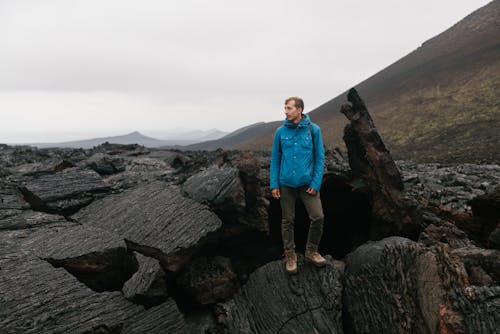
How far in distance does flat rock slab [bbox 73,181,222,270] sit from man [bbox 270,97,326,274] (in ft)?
5.73

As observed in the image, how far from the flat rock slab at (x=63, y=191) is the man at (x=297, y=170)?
5.87 metres

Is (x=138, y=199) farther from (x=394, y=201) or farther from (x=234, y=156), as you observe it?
(x=394, y=201)

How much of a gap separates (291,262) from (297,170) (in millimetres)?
2099

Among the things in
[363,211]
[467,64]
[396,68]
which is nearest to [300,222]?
[363,211]

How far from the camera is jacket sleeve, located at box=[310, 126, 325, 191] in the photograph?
7.18 meters

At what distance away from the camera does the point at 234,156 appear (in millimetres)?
11070

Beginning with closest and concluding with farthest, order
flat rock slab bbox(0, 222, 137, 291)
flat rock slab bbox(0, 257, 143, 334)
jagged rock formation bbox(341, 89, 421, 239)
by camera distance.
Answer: flat rock slab bbox(0, 257, 143, 334) < flat rock slab bbox(0, 222, 137, 291) < jagged rock formation bbox(341, 89, 421, 239)

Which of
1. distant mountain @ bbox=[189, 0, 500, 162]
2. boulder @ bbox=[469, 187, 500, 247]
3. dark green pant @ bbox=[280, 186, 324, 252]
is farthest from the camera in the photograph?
distant mountain @ bbox=[189, 0, 500, 162]

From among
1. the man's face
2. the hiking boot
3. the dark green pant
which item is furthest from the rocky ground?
the man's face

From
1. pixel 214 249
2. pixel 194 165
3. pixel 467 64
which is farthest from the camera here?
pixel 467 64

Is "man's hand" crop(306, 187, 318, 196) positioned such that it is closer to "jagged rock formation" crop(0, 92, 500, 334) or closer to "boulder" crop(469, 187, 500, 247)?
"jagged rock formation" crop(0, 92, 500, 334)

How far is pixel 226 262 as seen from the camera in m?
8.06

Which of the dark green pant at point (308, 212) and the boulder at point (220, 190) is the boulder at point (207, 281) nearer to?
the boulder at point (220, 190)

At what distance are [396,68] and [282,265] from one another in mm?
94705
